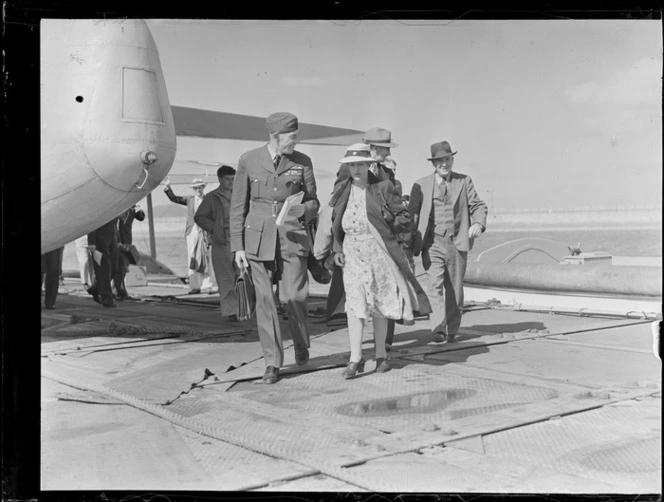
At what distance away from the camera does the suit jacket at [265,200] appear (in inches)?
235

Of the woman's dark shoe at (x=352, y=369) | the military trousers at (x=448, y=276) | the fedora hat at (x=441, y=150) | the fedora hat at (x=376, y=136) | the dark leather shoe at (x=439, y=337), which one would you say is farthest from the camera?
the military trousers at (x=448, y=276)

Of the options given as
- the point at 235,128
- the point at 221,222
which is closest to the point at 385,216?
the point at 221,222

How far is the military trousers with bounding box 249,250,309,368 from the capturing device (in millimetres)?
5863

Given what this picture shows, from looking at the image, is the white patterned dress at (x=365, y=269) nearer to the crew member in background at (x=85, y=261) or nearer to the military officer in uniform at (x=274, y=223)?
the military officer in uniform at (x=274, y=223)

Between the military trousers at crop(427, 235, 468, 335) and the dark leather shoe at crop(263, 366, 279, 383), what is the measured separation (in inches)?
85.8

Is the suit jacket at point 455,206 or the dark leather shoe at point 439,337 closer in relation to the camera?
the dark leather shoe at point 439,337

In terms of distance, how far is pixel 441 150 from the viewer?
24.7ft

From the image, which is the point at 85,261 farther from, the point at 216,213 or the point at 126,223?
the point at 216,213

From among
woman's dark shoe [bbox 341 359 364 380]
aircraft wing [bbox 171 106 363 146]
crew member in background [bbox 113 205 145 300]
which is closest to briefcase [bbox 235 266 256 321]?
woman's dark shoe [bbox 341 359 364 380]

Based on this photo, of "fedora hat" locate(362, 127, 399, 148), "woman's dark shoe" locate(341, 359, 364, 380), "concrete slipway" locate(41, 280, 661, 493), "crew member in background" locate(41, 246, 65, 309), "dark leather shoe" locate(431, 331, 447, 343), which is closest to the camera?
"concrete slipway" locate(41, 280, 661, 493)

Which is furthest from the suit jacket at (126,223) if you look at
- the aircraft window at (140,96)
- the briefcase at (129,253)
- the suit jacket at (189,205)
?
the aircraft window at (140,96)

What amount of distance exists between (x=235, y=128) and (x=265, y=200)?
34.4ft

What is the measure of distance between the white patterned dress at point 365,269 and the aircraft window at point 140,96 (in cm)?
176

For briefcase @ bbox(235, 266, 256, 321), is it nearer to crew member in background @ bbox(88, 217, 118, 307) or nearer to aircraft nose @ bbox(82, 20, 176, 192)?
aircraft nose @ bbox(82, 20, 176, 192)
